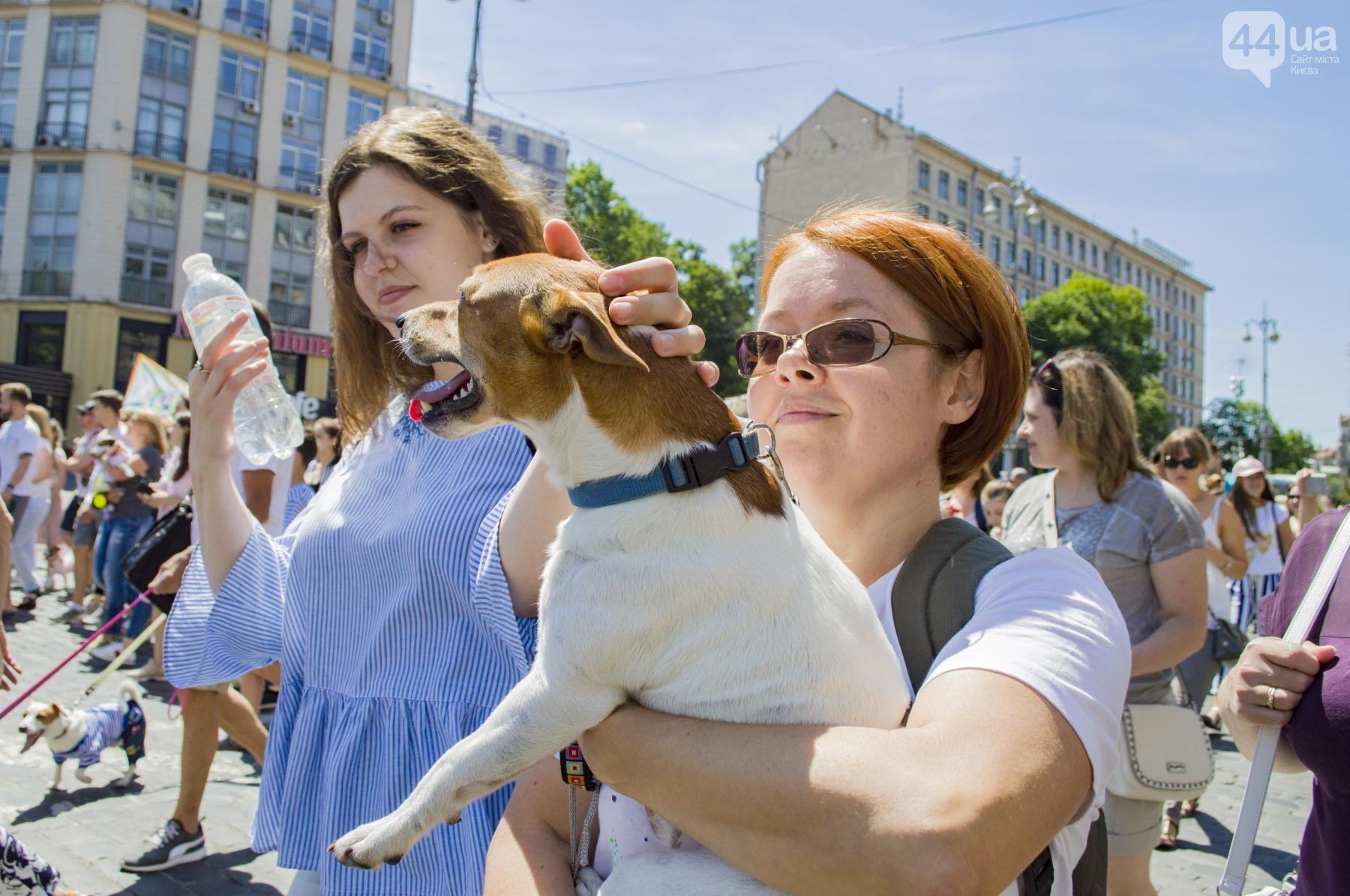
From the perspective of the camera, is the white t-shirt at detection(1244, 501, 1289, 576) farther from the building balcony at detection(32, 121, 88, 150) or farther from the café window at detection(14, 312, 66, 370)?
the building balcony at detection(32, 121, 88, 150)

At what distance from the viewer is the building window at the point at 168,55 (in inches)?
1448

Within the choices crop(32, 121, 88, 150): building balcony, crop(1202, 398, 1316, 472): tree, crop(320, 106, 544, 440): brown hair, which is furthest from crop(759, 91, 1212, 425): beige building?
crop(320, 106, 544, 440): brown hair

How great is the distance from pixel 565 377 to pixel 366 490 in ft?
2.83

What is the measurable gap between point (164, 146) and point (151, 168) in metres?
1.07

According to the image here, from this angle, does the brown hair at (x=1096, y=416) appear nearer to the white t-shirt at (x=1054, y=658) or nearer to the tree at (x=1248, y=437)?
the white t-shirt at (x=1054, y=658)

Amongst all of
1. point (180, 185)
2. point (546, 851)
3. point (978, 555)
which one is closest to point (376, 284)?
point (546, 851)

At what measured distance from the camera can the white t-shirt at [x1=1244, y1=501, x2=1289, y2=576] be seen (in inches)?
372

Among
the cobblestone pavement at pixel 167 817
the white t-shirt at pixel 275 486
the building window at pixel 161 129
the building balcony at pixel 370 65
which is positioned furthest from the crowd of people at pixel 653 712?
the building balcony at pixel 370 65

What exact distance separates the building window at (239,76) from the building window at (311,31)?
2.08 meters

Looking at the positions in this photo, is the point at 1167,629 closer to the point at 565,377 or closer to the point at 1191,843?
the point at 1191,843

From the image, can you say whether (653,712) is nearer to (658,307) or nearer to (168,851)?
(658,307)

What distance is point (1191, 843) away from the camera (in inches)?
220

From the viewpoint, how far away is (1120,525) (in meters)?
4.12

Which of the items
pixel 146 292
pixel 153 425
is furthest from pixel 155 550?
pixel 146 292
